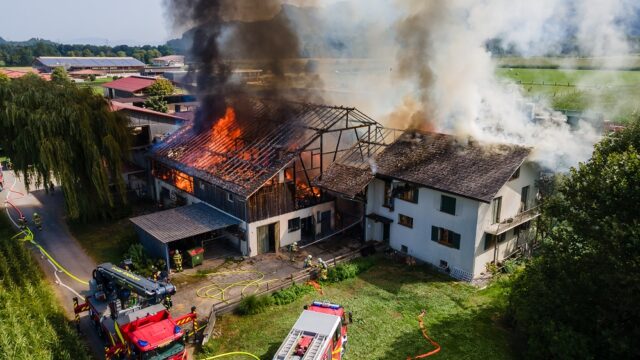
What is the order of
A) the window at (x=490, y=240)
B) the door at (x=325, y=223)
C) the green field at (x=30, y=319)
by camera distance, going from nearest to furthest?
the green field at (x=30, y=319)
the window at (x=490, y=240)
the door at (x=325, y=223)

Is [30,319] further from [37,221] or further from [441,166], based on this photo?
[441,166]

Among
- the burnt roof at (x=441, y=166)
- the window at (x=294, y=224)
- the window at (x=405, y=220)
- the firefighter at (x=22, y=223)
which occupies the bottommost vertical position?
the firefighter at (x=22, y=223)

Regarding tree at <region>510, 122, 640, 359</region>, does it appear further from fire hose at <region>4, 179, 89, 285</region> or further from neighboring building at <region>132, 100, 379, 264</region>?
fire hose at <region>4, 179, 89, 285</region>

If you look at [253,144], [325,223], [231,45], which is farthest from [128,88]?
[325,223]

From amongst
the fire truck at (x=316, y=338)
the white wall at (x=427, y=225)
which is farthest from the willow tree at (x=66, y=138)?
the fire truck at (x=316, y=338)

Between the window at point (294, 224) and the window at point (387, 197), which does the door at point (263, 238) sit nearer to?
the window at point (294, 224)

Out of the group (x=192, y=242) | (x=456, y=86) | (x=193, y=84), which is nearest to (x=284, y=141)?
(x=192, y=242)

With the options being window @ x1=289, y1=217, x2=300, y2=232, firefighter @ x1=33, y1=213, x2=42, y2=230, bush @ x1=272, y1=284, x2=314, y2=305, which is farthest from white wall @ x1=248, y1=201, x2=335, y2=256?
firefighter @ x1=33, y1=213, x2=42, y2=230
